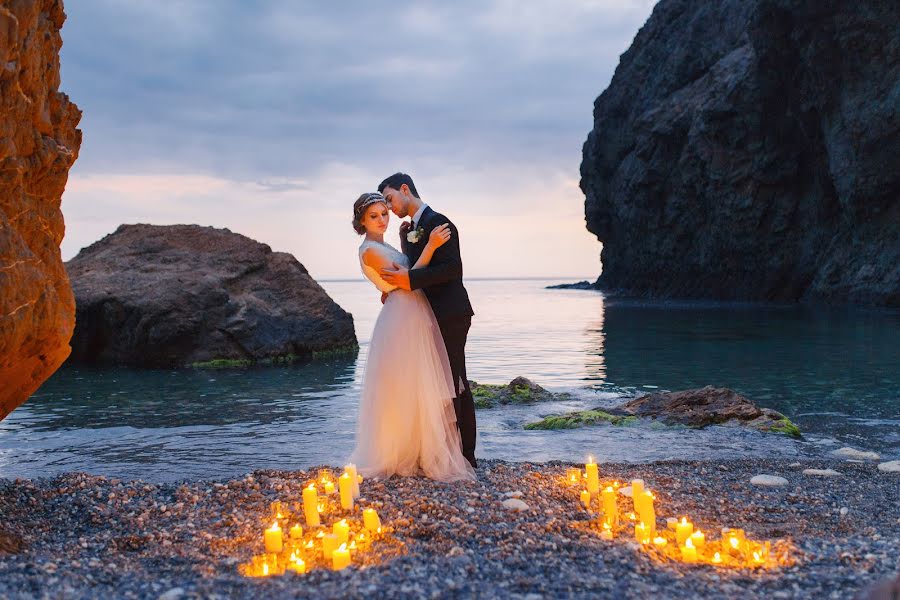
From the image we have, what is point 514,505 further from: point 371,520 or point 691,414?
point 691,414

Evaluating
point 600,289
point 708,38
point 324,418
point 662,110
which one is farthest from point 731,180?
point 324,418

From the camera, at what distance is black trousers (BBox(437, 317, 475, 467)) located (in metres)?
7.88

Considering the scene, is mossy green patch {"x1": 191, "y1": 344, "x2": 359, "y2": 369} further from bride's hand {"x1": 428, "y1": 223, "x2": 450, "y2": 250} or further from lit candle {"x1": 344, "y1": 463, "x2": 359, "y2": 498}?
lit candle {"x1": 344, "y1": 463, "x2": 359, "y2": 498}

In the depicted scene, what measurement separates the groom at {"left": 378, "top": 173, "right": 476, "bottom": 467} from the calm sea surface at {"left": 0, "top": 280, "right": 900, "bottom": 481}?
2.64 metres

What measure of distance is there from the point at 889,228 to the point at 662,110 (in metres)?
25.4

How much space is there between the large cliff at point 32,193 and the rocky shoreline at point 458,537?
1332 mm

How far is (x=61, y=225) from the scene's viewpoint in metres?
6.71

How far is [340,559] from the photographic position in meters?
4.98

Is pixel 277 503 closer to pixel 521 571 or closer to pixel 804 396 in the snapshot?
pixel 521 571

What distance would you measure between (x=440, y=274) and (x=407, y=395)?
1203mm

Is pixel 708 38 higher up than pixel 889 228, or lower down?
higher up

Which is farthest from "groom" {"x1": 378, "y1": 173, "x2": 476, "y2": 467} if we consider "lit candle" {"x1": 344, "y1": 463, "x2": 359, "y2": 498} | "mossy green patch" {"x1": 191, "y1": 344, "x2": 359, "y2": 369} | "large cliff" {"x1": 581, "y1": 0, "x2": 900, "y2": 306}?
"large cliff" {"x1": 581, "y1": 0, "x2": 900, "y2": 306}

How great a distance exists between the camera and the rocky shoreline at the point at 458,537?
470 centimetres

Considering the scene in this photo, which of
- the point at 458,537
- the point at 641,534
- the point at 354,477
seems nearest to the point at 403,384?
the point at 354,477
